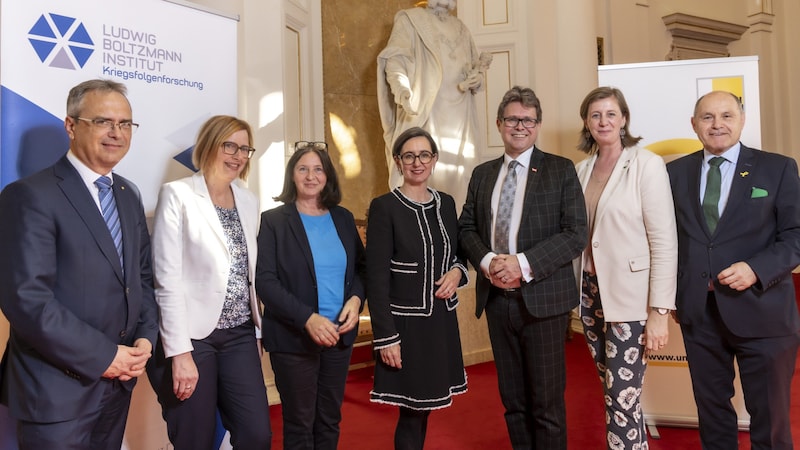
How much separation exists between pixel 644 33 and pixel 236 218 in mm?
6258

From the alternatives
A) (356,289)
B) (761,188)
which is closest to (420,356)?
(356,289)

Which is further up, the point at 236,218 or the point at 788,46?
the point at 788,46

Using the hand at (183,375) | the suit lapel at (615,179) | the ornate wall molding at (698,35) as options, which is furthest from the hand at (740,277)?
the ornate wall molding at (698,35)

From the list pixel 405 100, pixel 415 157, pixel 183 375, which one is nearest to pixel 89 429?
pixel 183 375

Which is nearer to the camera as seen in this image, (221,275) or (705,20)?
(221,275)

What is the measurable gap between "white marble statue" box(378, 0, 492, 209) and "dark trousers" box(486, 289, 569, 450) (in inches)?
89.6

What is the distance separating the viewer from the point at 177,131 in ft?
8.57

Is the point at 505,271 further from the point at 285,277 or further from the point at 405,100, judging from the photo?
the point at 405,100

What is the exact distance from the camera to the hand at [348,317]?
220 centimetres

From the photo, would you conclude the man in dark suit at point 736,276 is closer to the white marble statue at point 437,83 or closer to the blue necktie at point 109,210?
the blue necktie at point 109,210

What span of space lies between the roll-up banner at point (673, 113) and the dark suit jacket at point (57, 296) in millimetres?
2498

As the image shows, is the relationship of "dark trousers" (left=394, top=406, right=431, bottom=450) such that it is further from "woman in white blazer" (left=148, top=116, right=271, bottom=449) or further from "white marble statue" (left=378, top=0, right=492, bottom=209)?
"white marble statue" (left=378, top=0, right=492, bottom=209)

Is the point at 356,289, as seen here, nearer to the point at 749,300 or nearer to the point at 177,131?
the point at 177,131

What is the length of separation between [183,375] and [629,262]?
1.54 metres
